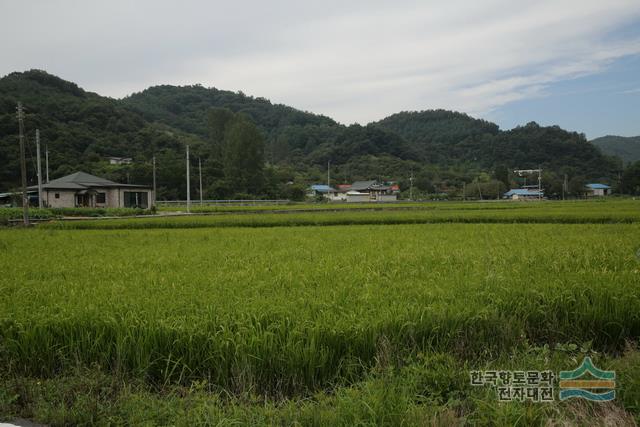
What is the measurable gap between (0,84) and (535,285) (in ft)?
286

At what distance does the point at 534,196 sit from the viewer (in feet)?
298

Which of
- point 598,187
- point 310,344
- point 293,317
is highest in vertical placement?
point 598,187

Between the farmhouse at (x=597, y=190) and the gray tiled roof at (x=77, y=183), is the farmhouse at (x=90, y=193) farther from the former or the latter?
the farmhouse at (x=597, y=190)

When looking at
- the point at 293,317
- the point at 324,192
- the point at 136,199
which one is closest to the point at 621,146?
the point at 324,192

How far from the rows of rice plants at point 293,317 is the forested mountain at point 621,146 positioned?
167595 millimetres

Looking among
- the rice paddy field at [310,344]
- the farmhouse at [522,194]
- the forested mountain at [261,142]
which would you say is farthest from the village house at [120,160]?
the farmhouse at [522,194]

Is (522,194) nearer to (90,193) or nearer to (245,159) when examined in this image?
(245,159)

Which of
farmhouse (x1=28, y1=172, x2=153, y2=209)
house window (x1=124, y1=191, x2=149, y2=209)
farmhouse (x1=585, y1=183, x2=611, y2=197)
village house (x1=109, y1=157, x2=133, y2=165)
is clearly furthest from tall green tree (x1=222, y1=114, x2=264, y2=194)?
farmhouse (x1=585, y1=183, x2=611, y2=197)

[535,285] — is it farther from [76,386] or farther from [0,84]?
[0,84]

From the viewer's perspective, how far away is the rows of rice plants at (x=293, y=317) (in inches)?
166

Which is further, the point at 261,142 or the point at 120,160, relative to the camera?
the point at 261,142

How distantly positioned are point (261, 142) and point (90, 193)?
34.1 metres

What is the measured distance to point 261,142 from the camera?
7506 centimetres

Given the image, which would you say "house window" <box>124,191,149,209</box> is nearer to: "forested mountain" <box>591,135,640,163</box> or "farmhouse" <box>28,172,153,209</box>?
"farmhouse" <box>28,172,153,209</box>
